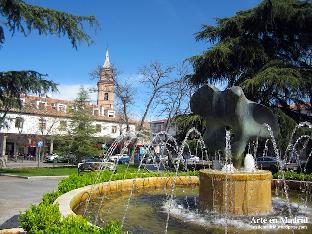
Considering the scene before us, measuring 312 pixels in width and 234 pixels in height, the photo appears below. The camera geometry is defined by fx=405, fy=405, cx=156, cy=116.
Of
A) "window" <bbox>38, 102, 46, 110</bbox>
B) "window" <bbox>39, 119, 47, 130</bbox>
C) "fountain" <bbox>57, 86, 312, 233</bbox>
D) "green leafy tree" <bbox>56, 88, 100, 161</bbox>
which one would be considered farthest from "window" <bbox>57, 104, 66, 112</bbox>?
"fountain" <bbox>57, 86, 312, 233</bbox>

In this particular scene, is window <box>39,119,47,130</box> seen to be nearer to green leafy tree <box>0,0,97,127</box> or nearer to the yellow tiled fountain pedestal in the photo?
green leafy tree <box>0,0,97,127</box>

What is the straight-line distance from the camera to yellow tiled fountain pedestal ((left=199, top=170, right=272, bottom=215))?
29.1 feet

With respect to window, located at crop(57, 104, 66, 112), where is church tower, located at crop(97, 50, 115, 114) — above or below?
above

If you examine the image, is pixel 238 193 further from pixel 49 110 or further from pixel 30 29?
pixel 49 110

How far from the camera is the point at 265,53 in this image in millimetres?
25781

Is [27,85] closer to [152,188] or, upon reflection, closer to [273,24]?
[152,188]

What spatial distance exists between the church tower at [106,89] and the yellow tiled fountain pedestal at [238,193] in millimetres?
26168

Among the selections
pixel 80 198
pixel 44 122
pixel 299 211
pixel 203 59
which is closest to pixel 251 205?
pixel 299 211

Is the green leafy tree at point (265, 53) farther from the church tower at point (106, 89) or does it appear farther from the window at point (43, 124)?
the window at point (43, 124)

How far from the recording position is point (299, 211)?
9.83 m

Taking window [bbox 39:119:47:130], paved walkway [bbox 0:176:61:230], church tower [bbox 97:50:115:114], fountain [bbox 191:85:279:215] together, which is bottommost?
paved walkway [bbox 0:176:61:230]

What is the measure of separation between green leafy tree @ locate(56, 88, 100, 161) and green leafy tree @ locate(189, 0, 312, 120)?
13.5 meters

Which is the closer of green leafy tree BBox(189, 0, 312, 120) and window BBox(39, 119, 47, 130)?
green leafy tree BBox(189, 0, 312, 120)

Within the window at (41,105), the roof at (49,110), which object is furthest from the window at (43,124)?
the window at (41,105)
